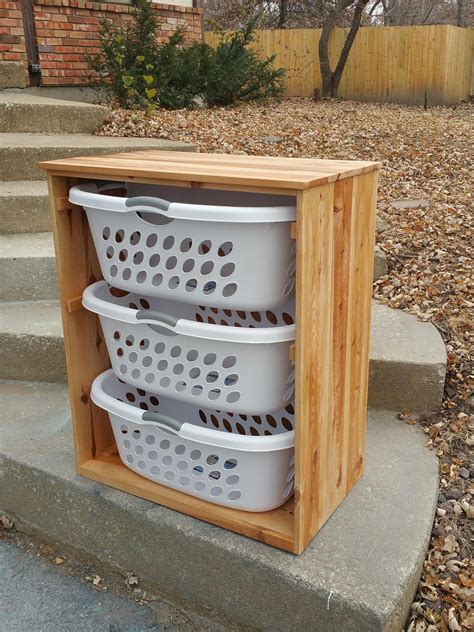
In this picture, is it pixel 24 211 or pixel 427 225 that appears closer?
pixel 24 211

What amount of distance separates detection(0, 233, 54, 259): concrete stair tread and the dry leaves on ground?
158 centimetres

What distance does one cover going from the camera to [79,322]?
194cm

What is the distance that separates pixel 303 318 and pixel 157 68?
228 inches

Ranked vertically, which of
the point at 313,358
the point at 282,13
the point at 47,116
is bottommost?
the point at 313,358

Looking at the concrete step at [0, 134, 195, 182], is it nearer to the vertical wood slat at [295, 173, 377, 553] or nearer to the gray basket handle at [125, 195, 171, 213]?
the gray basket handle at [125, 195, 171, 213]

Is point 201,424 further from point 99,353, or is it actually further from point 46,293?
point 46,293

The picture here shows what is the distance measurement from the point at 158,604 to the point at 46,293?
1.64m

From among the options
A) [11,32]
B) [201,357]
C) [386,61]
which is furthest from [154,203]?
[386,61]

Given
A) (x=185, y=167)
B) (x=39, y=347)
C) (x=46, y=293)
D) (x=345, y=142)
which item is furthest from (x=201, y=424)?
(x=345, y=142)

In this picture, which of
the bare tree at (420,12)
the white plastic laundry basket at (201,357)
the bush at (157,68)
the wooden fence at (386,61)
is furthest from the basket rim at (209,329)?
the bare tree at (420,12)

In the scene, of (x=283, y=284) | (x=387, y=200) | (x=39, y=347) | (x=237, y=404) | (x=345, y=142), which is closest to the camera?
(x=283, y=284)

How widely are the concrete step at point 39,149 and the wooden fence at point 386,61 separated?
9.13 m

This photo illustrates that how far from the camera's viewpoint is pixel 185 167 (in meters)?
1.63

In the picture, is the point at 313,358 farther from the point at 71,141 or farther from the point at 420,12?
the point at 420,12
